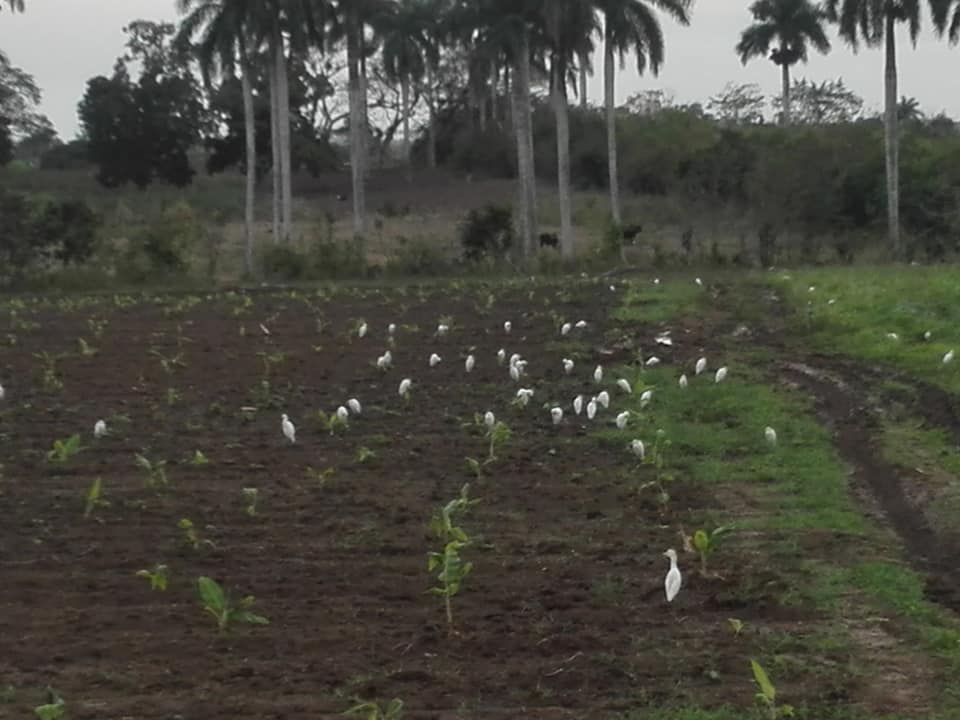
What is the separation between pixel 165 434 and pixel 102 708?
16.3 feet

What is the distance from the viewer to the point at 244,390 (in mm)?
11047

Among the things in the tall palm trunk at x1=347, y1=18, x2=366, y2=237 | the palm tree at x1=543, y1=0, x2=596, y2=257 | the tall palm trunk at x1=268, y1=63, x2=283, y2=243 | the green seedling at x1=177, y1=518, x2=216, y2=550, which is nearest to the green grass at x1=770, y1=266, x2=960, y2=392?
the green seedling at x1=177, y1=518, x2=216, y2=550

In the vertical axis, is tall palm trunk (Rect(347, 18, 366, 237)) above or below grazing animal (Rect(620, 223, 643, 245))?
above

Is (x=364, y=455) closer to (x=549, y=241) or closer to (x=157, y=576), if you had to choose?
(x=157, y=576)

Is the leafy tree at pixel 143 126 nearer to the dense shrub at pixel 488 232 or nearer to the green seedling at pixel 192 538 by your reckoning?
the dense shrub at pixel 488 232

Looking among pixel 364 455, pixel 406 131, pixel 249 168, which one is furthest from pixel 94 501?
pixel 406 131

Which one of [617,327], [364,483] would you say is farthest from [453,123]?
[364,483]

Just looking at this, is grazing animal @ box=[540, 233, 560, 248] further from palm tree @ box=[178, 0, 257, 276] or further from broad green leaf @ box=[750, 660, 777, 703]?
broad green leaf @ box=[750, 660, 777, 703]

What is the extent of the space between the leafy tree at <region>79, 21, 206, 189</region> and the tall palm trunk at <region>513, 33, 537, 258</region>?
19639mm

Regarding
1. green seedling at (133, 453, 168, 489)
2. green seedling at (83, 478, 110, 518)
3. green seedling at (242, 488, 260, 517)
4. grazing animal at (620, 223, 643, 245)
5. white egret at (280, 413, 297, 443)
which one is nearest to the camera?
green seedling at (83, 478, 110, 518)

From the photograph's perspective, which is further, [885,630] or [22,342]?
[22,342]

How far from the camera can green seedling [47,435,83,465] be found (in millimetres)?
7712

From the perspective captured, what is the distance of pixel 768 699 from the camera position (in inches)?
161

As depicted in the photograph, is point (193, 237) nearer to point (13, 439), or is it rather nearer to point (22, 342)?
point (22, 342)
